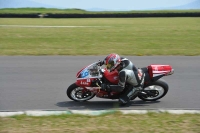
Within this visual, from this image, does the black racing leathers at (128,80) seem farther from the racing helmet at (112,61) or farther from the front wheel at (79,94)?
the front wheel at (79,94)

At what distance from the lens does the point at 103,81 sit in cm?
799

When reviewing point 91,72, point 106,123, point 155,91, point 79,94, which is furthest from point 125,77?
point 106,123

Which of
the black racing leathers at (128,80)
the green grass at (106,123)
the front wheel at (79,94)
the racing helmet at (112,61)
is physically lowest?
the green grass at (106,123)

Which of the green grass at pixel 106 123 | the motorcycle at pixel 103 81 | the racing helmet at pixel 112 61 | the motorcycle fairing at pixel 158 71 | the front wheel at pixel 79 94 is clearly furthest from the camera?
the front wheel at pixel 79 94

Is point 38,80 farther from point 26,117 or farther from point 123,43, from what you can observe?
point 123,43

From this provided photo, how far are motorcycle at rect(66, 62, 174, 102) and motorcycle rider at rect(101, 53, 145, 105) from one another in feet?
0.36

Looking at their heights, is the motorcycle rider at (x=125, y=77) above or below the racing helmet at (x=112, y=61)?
below

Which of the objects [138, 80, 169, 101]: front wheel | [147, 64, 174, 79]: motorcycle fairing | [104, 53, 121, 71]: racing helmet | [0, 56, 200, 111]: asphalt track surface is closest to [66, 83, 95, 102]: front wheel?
[0, 56, 200, 111]: asphalt track surface

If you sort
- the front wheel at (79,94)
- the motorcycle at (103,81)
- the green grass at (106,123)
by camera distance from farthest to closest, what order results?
the front wheel at (79,94)
the motorcycle at (103,81)
the green grass at (106,123)

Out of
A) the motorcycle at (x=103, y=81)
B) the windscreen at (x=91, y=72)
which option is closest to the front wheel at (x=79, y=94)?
the motorcycle at (x=103, y=81)

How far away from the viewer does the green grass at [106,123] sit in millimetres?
5637

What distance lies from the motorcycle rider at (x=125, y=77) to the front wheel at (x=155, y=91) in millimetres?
335

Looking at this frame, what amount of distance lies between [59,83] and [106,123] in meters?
4.15

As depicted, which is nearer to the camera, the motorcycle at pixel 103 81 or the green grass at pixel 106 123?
the green grass at pixel 106 123
